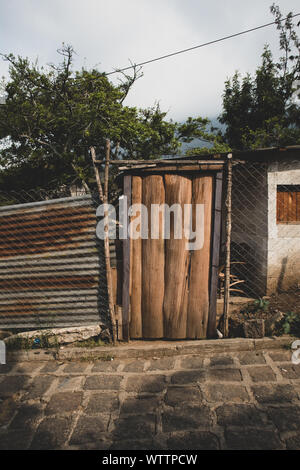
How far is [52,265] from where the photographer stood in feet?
14.0

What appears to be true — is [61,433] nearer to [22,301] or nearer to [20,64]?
[22,301]

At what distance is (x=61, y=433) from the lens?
8.63 feet

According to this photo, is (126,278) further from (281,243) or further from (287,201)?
(287,201)

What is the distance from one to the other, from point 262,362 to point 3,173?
18420 mm

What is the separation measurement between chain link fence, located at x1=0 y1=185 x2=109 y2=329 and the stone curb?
44 cm

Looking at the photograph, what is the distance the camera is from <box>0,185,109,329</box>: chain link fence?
4.19 meters

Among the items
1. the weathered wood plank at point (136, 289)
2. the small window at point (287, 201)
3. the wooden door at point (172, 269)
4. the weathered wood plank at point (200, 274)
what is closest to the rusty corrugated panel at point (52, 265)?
the weathered wood plank at point (136, 289)

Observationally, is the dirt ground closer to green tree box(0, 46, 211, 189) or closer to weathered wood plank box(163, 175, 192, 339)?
weathered wood plank box(163, 175, 192, 339)

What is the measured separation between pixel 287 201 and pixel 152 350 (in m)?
5.13

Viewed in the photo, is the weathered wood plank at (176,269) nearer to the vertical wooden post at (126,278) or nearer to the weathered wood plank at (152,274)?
the weathered wood plank at (152,274)

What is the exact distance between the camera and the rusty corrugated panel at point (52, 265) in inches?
165

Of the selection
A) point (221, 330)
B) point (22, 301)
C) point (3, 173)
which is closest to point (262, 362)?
point (221, 330)

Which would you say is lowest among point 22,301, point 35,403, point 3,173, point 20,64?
point 35,403
